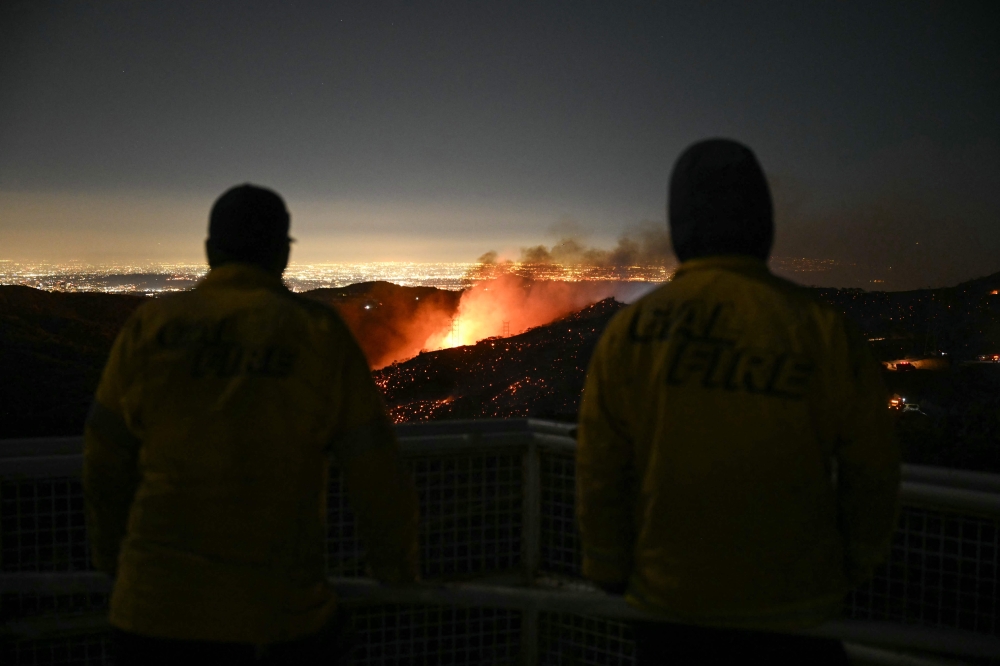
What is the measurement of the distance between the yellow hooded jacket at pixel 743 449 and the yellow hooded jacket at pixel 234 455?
76 centimetres

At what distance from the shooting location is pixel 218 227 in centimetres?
216

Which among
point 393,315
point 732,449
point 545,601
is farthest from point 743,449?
point 393,315

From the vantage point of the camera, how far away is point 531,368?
4609cm

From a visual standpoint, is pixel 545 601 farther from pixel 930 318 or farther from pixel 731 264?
pixel 930 318

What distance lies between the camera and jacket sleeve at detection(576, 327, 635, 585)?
1.93 m

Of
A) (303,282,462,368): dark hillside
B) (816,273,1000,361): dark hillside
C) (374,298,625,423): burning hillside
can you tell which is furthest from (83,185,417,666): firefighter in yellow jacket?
(303,282,462,368): dark hillside

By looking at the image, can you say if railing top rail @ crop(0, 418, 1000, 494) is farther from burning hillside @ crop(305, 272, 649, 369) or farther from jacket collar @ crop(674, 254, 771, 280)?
burning hillside @ crop(305, 272, 649, 369)

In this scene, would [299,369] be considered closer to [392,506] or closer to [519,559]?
[392,506]

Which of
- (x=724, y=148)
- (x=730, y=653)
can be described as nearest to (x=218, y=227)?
(x=724, y=148)

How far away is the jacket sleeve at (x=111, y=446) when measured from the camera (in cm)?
209

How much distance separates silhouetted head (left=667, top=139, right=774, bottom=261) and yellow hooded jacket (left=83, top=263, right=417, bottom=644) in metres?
1.07

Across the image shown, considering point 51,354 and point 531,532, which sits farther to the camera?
point 51,354

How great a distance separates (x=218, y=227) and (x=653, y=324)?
1.41 m

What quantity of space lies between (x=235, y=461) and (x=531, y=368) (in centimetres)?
4433
